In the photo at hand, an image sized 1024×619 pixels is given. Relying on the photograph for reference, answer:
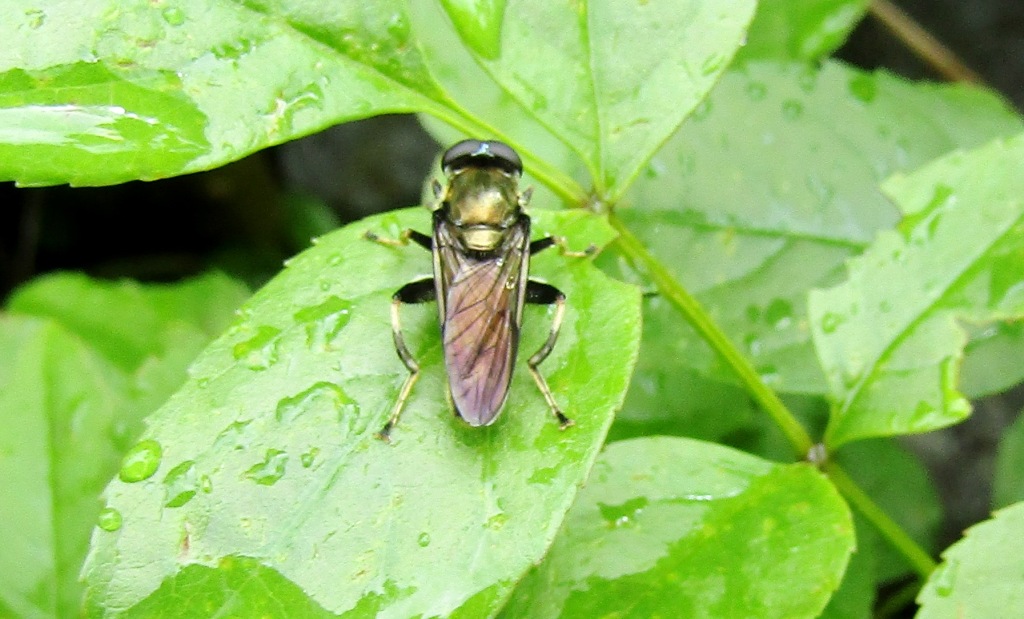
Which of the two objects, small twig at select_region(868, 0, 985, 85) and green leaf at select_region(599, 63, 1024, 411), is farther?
small twig at select_region(868, 0, 985, 85)

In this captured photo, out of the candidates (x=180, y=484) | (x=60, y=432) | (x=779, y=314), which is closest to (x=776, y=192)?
(x=779, y=314)

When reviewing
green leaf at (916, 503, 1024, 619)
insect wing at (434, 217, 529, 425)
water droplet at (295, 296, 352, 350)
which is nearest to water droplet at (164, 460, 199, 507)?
water droplet at (295, 296, 352, 350)

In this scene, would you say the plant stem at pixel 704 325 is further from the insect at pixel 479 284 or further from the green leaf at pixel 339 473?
the green leaf at pixel 339 473

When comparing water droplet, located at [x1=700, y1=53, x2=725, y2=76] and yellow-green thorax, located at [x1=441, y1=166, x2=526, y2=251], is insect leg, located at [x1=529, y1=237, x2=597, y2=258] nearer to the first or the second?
yellow-green thorax, located at [x1=441, y1=166, x2=526, y2=251]

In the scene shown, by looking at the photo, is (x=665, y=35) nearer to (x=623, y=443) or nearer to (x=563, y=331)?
(x=563, y=331)

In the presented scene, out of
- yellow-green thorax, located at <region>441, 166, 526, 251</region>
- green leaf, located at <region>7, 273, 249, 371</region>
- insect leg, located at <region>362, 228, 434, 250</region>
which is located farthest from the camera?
green leaf, located at <region>7, 273, 249, 371</region>

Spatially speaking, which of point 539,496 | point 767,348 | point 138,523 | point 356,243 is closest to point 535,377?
point 539,496
